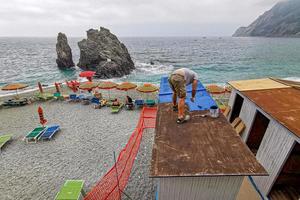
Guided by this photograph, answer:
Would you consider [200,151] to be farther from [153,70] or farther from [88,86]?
[153,70]

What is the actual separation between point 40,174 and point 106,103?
418 inches

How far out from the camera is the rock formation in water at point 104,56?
41.4 meters

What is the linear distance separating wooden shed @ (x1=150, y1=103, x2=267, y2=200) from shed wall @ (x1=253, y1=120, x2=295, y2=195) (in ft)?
5.99

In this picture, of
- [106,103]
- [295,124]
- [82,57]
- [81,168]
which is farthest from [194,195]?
[82,57]

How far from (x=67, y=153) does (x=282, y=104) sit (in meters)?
11.4

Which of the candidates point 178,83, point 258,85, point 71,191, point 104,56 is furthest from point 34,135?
point 104,56

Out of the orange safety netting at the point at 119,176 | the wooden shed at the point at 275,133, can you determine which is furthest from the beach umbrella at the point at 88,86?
the wooden shed at the point at 275,133

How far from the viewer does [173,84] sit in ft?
21.7

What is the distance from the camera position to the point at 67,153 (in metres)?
11.2

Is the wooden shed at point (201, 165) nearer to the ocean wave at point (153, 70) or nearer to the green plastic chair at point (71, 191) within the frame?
the green plastic chair at point (71, 191)

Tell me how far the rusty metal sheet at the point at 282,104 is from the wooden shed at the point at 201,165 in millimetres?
1999

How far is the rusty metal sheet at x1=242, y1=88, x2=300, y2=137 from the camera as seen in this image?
593 centimetres

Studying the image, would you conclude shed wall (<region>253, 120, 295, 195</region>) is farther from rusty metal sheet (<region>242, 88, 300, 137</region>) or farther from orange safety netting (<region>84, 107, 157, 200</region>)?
orange safety netting (<region>84, 107, 157, 200</region>)

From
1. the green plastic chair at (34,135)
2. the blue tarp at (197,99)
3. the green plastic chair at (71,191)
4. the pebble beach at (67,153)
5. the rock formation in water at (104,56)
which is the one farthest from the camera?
the rock formation in water at (104,56)
